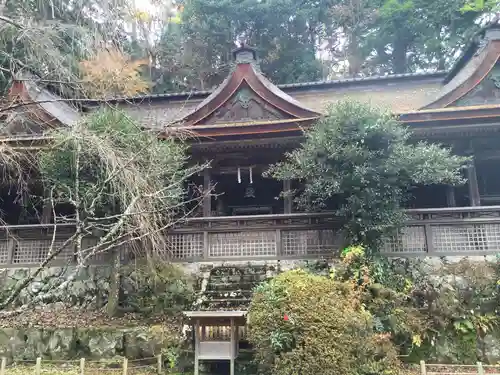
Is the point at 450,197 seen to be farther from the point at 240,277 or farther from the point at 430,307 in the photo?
the point at 240,277

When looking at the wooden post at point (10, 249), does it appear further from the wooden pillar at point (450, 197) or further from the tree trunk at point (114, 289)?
the wooden pillar at point (450, 197)

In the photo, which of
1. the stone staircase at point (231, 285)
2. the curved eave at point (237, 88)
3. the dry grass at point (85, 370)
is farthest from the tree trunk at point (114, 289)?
the curved eave at point (237, 88)

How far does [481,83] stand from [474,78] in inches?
11.3

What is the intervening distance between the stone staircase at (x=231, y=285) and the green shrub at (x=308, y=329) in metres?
1.63

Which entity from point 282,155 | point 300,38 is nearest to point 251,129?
point 282,155

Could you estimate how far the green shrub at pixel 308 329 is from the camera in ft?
25.2

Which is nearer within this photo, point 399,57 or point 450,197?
point 450,197

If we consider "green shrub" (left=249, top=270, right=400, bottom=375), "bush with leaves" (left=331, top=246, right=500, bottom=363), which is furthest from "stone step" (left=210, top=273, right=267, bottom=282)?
"green shrub" (left=249, top=270, right=400, bottom=375)

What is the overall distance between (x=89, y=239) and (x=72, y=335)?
2890mm

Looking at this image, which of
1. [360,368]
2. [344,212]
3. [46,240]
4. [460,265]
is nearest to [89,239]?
[46,240]

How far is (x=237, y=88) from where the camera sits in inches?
557

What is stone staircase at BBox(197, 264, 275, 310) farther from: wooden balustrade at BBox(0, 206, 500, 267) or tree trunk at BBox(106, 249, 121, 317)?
tree trunk at BBox(106, 249, 121, 317)

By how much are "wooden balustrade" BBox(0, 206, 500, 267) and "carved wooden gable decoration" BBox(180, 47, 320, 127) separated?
3.27 m

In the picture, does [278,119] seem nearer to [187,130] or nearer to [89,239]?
[187,130]
